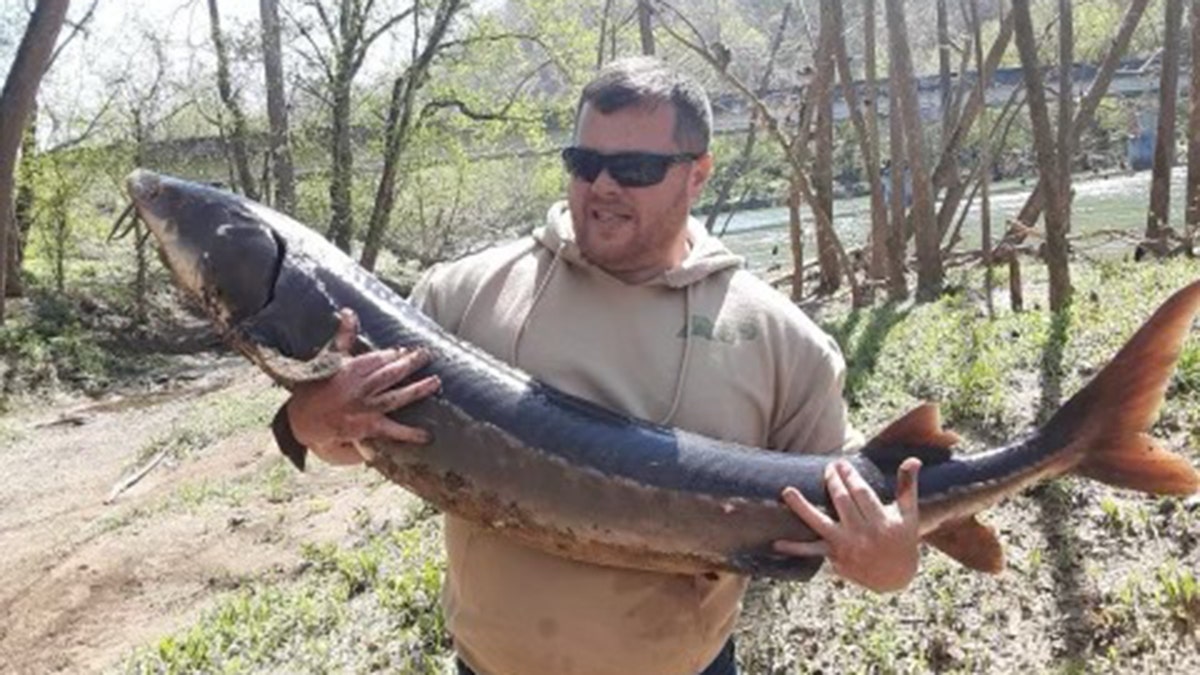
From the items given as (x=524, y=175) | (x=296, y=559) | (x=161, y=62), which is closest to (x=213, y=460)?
(x=296, y=559)

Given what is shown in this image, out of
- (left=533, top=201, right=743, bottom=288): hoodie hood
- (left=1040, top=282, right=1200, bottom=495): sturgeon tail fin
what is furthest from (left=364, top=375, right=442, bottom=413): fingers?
(left=1040, top=282, right=1200, bottom=495): sturgeon tail fin

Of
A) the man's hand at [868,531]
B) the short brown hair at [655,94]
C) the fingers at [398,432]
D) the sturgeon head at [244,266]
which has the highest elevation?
the short brown hair at [655,94]

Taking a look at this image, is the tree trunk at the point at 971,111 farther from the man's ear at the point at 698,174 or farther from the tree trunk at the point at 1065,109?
the man's ear at the point at 698,174

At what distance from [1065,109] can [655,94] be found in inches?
399

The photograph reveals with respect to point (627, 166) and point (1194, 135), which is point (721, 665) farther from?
point (1194, 135)

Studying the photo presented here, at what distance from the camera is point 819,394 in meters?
2.52

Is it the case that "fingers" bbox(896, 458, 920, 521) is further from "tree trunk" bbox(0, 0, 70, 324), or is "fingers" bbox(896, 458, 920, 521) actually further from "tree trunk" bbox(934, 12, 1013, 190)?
"tree trunk" bbox(0, 0, 70, 324)

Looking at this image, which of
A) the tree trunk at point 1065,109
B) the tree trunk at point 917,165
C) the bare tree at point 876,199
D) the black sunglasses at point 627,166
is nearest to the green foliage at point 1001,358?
the tree trunk at point 1065,109

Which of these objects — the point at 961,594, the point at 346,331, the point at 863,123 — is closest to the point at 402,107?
the point at 863,123

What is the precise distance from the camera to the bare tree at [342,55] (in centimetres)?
2364

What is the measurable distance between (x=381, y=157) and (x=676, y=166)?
24564 millimetres

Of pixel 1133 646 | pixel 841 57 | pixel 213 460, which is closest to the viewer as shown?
pixel 1133 646

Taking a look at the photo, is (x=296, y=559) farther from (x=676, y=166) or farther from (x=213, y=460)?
(x=676, y=166)

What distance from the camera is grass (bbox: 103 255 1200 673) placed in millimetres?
4500
